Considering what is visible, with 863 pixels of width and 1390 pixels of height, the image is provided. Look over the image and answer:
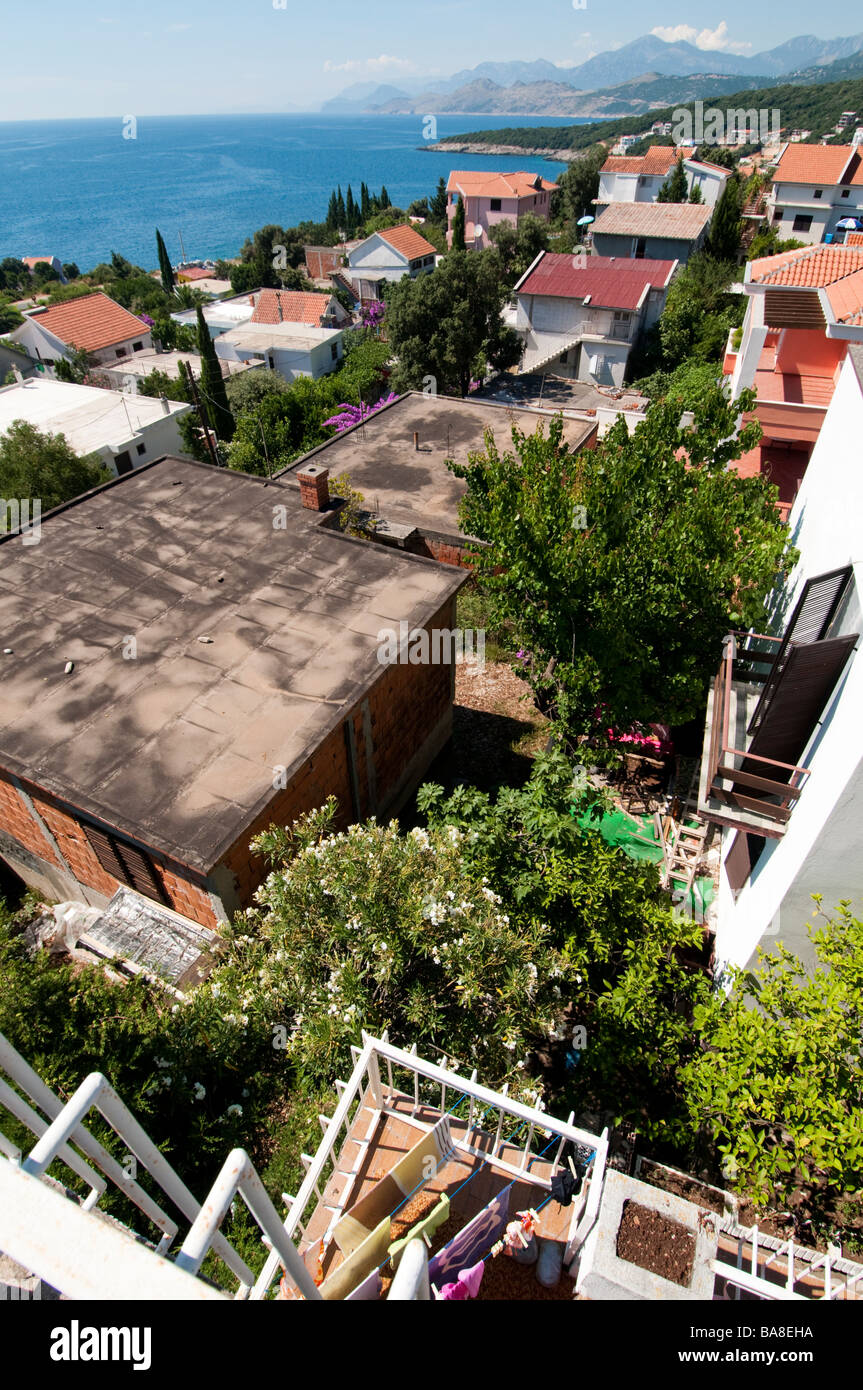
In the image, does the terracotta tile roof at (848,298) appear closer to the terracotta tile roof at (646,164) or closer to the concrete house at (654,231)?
the concrete house at (654,231)

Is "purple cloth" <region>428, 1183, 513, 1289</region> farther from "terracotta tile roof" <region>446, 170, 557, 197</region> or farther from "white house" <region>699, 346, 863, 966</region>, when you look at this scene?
"terracotta tile roof" <region>446, 170, 557, 197</region>

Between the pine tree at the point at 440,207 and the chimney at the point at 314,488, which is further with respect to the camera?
the pine tree at the point at 440,207

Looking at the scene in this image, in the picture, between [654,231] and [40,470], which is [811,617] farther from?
[654,231]

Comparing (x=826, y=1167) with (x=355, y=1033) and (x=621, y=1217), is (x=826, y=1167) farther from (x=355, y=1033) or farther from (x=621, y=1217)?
(x=355, y=1033)

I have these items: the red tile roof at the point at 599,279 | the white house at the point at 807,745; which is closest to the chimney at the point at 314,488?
the white house at the point at 807,745

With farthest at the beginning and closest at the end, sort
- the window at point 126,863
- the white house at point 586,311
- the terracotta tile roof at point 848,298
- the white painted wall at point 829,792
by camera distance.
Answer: the white house at point 586,311
the terracotta tile roof at point 848,298
the window at point 126,863
the white painted wall at point 829,792

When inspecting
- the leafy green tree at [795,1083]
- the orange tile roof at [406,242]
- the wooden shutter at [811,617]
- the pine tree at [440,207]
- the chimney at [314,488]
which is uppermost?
the pine tree at [440,207]

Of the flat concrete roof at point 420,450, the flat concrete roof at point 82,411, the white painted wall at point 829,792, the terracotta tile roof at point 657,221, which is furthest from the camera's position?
the terracotta tile roof at point 657,221
